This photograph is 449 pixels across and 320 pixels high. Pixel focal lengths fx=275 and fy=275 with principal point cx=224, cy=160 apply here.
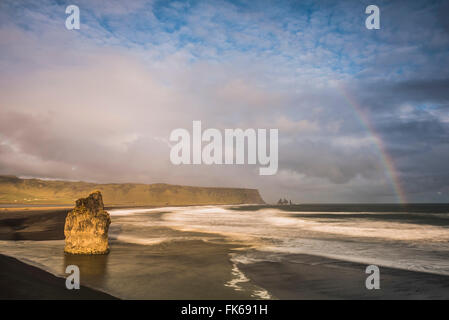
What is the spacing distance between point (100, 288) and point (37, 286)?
186cm

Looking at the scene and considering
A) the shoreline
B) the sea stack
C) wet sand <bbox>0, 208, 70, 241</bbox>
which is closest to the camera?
the shoreline

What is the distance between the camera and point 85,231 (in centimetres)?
1412

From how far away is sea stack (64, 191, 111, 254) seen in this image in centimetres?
1395

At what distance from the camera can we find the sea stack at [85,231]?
45.8ft

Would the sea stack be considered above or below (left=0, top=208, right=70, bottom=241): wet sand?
above

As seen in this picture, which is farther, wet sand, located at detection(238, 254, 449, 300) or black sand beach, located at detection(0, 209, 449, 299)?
wet sand, located at detection(238, 254, 449, 300)

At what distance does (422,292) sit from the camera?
29.8ft
